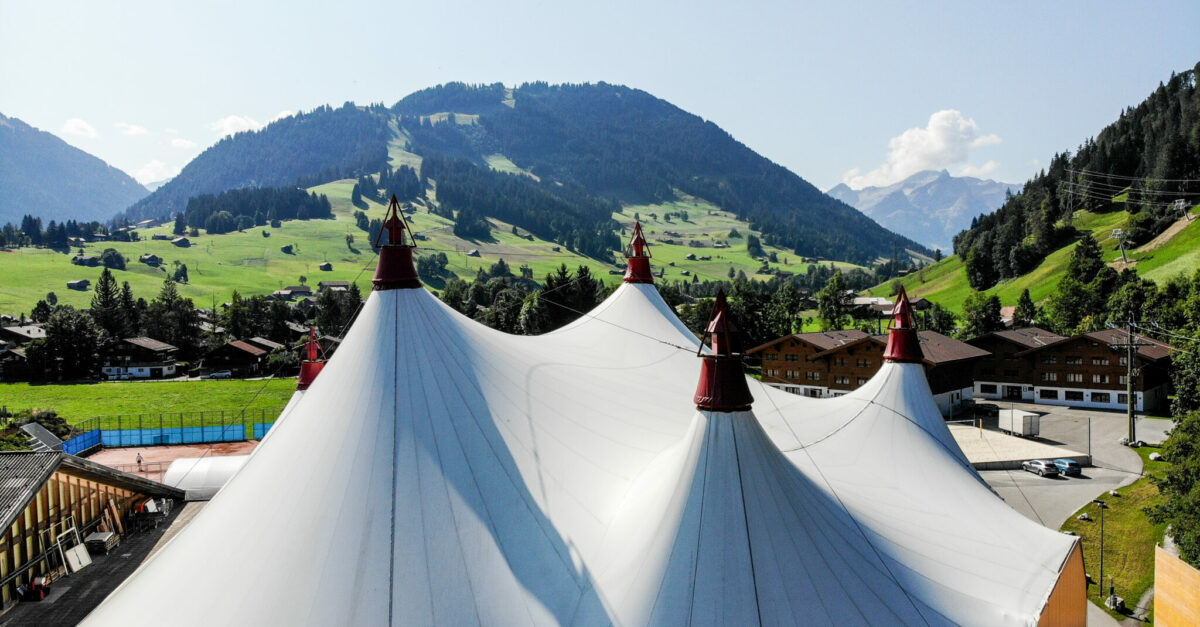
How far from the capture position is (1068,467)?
29234 millimetres

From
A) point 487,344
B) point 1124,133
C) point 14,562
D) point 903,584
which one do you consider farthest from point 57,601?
point 1124,133

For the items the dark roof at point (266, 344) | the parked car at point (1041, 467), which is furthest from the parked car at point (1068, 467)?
the dark roof at point (266, 344)

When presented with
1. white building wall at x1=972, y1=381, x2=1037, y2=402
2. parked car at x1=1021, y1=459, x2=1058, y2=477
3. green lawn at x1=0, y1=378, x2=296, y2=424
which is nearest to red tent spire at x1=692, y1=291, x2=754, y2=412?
parked car at x1=1021, y1=459, x2=1058, y2=477

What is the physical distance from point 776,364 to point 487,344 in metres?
42.7

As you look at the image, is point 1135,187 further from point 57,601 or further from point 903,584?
point 57,601

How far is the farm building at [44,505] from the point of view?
16500 millimetres

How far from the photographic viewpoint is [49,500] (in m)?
18.5

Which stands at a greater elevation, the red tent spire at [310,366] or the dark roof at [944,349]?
the red tent spire at [310,366]

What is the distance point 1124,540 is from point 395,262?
23.7 metres

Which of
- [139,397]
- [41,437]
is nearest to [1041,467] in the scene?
[41,437]

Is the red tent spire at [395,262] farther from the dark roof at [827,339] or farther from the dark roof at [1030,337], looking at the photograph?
the dark roof at [1030,337]

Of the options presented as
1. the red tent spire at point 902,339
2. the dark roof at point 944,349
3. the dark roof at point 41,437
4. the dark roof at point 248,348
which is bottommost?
the dark roof at point 41,437

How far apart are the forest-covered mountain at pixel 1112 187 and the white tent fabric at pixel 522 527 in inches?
3671

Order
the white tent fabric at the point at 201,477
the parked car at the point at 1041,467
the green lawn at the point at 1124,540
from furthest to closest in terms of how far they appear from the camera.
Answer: the parked car at the point at 1041,467, the white tent fabric at the point at 201,477, the green lawn at the point at 1124,540
